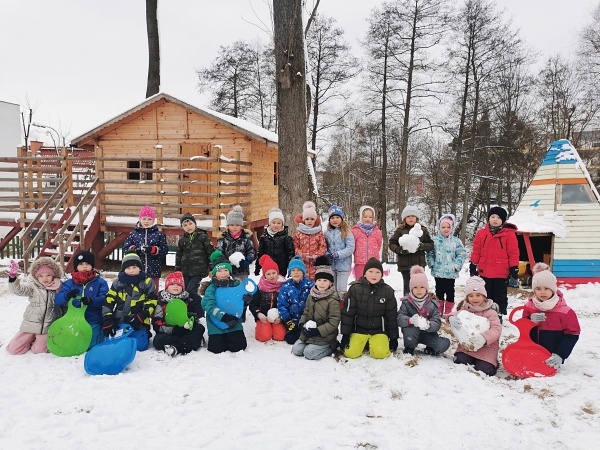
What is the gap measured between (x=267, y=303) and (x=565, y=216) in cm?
703

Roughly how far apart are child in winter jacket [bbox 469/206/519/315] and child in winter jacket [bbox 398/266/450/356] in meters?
1.37

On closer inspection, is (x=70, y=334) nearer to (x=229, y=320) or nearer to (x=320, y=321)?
(x=229, y=320)

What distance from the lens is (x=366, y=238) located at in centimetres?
599

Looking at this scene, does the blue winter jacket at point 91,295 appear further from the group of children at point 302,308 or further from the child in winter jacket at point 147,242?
the child in winter jacket at point 147,242

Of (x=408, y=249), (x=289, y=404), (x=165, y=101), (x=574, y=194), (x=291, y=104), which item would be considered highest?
(x=165, y=101)

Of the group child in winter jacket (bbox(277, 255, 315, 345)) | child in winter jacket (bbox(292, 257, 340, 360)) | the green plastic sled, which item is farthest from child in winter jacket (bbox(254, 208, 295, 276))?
the green plastic sled

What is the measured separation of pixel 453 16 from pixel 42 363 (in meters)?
19.4

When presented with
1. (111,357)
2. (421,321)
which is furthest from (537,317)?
(111,357)

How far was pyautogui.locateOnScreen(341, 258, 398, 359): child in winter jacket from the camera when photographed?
14.9ft

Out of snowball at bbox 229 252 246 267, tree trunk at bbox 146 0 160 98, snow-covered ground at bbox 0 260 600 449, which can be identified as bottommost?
snow-covered ground at bbox 0 260 600 449

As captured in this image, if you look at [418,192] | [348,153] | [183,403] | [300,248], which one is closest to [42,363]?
[183,403]

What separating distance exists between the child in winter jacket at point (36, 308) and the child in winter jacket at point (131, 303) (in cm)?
65

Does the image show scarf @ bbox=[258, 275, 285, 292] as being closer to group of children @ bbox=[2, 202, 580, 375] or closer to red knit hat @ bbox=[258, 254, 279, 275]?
group of children @ bbox=[2, 202, 580, 375]

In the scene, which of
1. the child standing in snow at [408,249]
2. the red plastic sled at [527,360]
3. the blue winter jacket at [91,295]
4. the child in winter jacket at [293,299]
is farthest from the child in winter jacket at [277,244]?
the red plastic sled at [527,360]
